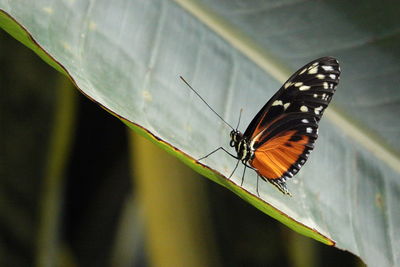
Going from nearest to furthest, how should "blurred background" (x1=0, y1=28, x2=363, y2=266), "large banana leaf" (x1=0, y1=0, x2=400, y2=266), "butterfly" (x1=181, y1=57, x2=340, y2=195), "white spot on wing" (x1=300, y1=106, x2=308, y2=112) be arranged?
"large banana leaf" (x1=0, y1=0, x2=400, y2=266)
"butterfly" (x1=181, y1=57, x2=340, y2=195)
"white spot on wing" (x1=300, y1=106, x2=308, y2=112)
"blurred background" (x1=0, y1=28, x2=363, y2=266)

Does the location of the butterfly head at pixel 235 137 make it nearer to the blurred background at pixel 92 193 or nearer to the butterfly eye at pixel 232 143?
the butterfly eye at pixel 232 143

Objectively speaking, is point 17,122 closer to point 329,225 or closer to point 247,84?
point 247,84

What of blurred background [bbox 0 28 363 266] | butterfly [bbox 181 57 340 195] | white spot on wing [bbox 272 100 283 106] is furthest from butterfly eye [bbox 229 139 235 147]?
blurred background [bbox 0 28 363 266]

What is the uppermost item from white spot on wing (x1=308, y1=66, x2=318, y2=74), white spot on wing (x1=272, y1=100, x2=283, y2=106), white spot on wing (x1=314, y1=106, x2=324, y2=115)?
white spot on wing (x1=308, y1=66, x2=318, y2=74)

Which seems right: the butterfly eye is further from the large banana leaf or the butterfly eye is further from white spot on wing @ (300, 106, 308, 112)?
white spot on wing @ (300, 106, 308, 112)

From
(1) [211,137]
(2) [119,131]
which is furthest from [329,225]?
(2) [119,131]

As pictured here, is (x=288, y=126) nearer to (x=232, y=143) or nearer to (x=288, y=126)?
(x=288, y=126)

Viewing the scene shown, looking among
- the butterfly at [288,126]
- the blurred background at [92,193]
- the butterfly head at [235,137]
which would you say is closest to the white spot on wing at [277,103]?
the butterfly at [288,126]
